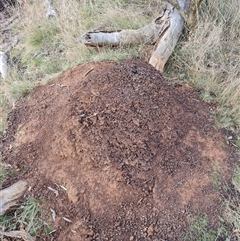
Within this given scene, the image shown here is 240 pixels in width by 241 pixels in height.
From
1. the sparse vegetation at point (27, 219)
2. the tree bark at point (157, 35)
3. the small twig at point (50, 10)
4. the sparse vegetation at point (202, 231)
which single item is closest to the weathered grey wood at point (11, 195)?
the sparse vegetation at point (27, 219)

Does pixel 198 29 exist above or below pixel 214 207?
above

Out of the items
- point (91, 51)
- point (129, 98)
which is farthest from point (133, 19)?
point (129, 98)

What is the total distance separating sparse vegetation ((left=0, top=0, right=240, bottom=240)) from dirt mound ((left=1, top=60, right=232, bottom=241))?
0.16 metres

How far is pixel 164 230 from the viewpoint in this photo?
209 centimetres

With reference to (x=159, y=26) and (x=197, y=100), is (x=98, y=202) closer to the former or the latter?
(x=197, y=100)

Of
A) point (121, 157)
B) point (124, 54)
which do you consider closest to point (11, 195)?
point (121, 157)

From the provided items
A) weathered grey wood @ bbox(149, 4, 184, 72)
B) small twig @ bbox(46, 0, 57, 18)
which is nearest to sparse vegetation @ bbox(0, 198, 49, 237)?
weathered grey wood @ bbox(149, 4, 184, 72)

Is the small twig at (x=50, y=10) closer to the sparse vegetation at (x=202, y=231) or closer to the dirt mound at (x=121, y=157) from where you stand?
the dirt mound at (x=121, y=157)

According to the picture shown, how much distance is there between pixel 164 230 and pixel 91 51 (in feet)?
7.07

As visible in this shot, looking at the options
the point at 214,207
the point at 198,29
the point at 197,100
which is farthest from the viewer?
the point at 198,29

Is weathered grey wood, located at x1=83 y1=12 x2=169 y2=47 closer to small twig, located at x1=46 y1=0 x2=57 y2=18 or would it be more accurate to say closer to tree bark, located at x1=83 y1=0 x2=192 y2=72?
tree bark, located at x1=83 y1=0 x2=192 y2=72

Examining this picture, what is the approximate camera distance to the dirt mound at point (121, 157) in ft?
6.94

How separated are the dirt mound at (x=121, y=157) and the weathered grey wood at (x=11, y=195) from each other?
3.2 inches

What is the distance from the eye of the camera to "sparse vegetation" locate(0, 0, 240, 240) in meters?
2.27
